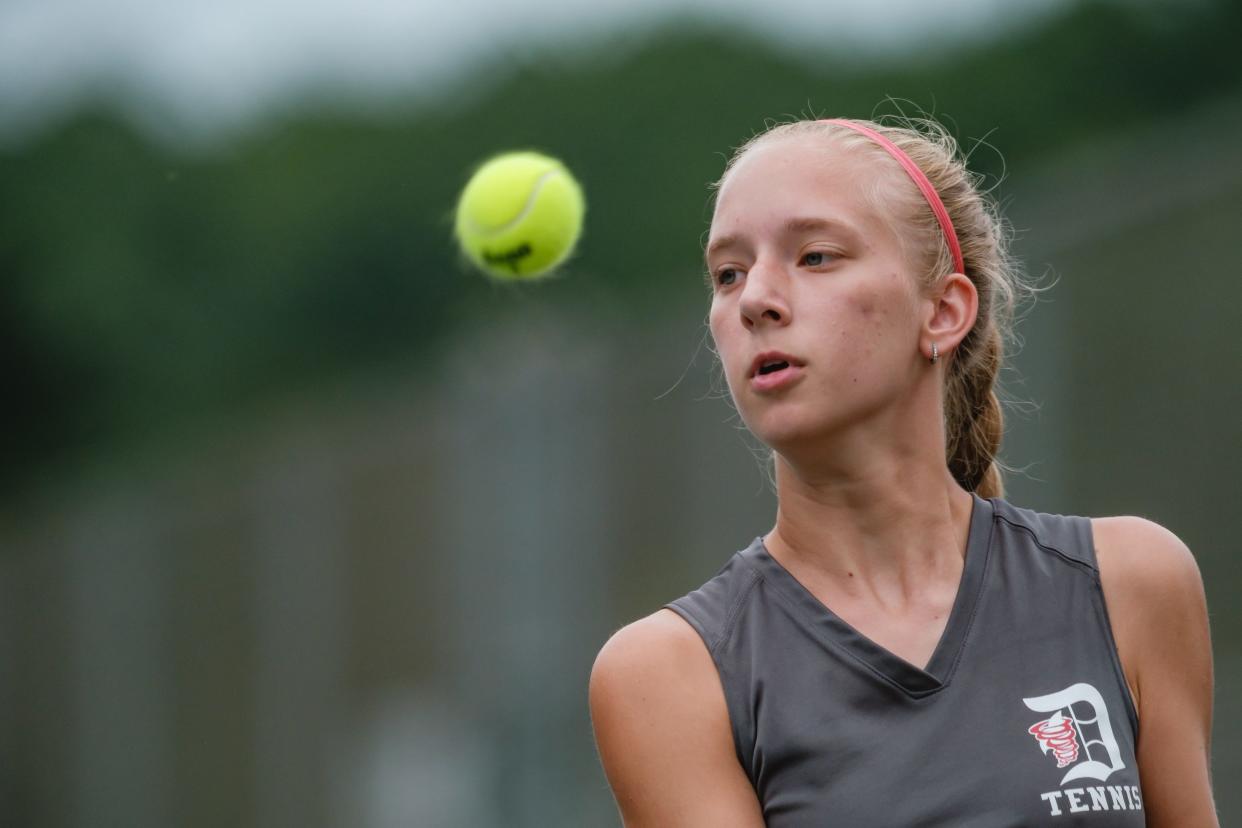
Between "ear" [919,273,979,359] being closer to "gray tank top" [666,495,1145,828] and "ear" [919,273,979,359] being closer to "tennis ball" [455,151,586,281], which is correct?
"gray tank top" [666,495,1145,828]

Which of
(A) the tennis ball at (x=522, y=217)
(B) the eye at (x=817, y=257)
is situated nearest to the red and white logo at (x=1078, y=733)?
(B) the eye at (x=817, y=257)

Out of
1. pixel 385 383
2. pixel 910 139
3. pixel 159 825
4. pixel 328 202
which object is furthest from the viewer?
pixel 328 202

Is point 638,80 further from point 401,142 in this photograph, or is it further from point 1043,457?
point 1043,457

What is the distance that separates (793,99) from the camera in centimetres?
2703

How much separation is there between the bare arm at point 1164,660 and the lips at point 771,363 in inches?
22.7

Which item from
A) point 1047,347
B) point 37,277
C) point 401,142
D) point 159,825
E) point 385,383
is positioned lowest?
point 159,825

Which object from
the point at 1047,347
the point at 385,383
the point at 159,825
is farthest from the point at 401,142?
the point at 1047,347

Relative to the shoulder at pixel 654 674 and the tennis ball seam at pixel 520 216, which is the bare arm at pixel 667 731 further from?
the tennis ball seam at pixel 520 216

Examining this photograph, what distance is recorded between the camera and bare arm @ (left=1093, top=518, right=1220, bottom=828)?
9.07 feet

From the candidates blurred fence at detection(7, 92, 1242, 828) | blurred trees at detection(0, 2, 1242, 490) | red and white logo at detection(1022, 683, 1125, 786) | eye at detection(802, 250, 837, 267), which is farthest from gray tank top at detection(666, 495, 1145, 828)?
blurred trees at detection(0, 2, 1242, 490)

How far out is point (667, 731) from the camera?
272 centimetres

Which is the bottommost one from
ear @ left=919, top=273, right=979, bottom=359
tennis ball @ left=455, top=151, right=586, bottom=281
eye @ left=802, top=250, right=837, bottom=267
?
ear @ left=919, top=273, right=979, bottom=359

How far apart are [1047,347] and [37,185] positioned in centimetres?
2484

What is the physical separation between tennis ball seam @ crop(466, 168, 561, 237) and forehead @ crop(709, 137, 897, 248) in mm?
1775
